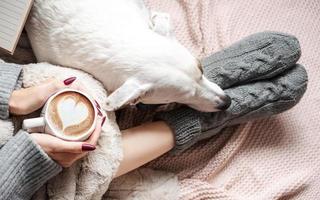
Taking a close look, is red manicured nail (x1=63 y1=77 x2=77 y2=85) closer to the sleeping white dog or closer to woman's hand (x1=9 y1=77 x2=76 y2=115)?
woman's hand (x1=9 y1=77 x2=76 y2=115)

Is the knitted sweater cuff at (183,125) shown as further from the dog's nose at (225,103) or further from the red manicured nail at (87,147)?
the red manicured nail at (87,147)

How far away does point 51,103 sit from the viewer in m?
0.99

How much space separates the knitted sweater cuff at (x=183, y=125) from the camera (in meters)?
1.31

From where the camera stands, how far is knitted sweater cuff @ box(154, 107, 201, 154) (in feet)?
4.29

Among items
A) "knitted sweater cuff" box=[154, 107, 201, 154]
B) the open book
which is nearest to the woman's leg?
"knitted sweater cuff" box=[154, 107, 201, 154]

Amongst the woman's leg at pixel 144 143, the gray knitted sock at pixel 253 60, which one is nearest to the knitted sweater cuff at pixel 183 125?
the woman's leg at pixel 144 143

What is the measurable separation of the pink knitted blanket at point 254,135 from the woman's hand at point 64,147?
41 cm

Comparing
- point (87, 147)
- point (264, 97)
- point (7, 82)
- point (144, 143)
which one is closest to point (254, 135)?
point (264, 97)

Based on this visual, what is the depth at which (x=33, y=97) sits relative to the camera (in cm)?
104

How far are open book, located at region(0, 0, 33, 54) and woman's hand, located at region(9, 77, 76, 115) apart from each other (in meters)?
0.15

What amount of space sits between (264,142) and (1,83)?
0.80m

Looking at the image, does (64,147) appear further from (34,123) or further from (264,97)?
(264,97)

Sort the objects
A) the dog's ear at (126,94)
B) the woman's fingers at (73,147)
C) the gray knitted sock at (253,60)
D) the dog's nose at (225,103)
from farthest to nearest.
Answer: the gray knitted sock at (253,60), the dog's nose at (225,103), the dog's ear at (126,94), the woman's fingers at (73,147)

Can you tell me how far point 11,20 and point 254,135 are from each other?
0.78 meters
